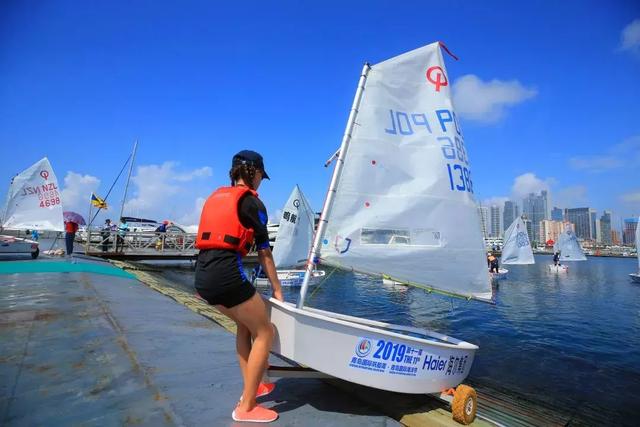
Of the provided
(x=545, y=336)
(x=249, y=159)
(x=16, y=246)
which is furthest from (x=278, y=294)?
(x=16, y=246)

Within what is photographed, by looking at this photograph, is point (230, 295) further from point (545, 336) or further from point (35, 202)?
point (35, 202)

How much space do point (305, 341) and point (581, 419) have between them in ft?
19.7

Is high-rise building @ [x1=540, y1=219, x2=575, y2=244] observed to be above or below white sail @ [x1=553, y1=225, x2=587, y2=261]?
above

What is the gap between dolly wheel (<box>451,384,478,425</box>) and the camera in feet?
10.3

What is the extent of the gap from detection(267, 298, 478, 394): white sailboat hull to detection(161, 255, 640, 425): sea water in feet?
3.79

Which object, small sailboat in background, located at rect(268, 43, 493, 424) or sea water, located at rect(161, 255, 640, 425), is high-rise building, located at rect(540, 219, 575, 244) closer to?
sea water, located at rect(161, 255, 640, 425)

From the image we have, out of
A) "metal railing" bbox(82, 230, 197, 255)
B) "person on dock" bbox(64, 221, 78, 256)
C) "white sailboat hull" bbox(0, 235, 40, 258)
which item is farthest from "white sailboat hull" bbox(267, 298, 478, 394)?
"metal railing" bbox(82, 230, 197, 255)

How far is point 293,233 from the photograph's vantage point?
2095cm

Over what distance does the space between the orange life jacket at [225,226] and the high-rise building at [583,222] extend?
219m

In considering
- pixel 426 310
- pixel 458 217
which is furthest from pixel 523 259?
pixel 458 217

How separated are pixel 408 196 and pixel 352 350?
1.87m

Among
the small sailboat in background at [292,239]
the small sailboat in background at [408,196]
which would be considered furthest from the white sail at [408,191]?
the small sailboat in background at [292,239]

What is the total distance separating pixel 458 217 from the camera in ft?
13.8

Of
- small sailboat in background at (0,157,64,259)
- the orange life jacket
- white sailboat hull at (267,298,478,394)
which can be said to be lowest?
white sailboat hull at (267,298,478,394)
